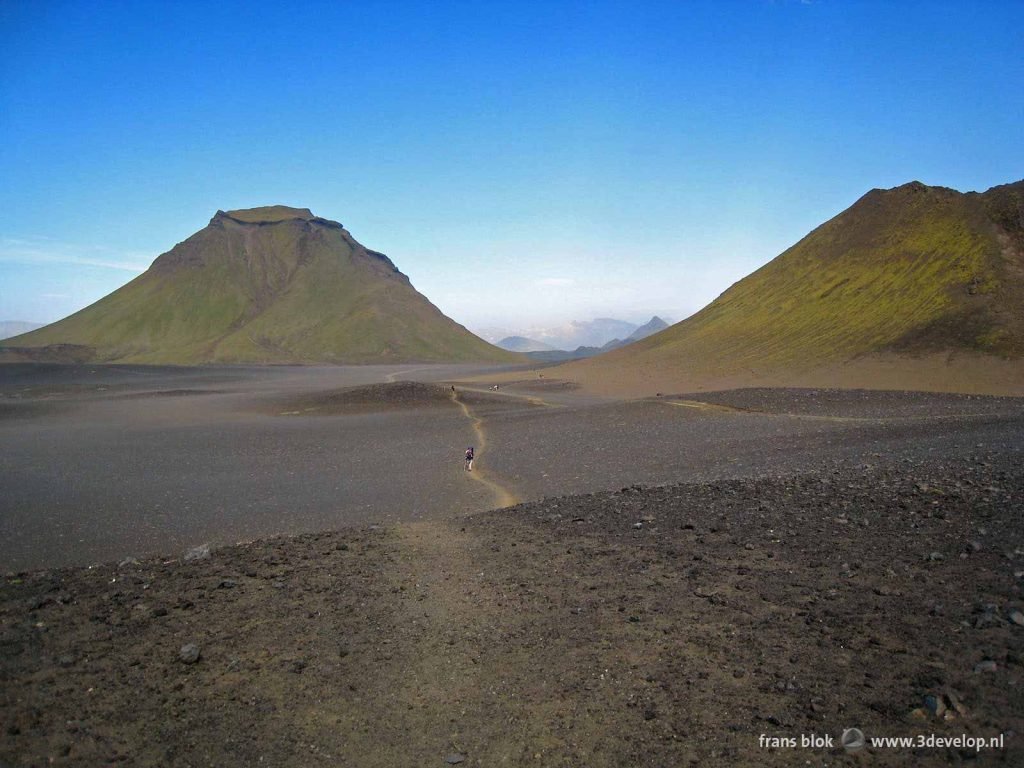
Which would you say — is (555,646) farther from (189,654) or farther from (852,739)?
(189,654)

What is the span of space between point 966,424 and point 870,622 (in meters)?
13.1

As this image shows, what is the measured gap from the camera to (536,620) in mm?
5457

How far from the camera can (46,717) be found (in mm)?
4070

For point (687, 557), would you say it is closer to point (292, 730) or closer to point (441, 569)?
point (441, 569)

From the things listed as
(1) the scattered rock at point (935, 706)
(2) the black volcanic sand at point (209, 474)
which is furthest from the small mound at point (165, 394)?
(1) the scattered rock at point (935, 706)

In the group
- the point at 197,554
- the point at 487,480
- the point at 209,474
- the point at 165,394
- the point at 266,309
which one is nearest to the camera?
the point at 197,554

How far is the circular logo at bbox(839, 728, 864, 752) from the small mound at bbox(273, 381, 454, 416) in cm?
2453

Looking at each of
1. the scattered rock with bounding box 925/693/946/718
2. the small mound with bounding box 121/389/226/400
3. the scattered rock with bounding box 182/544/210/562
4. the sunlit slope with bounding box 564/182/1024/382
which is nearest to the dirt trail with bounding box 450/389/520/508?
the scattered rock with bounding box 182/544/210/562

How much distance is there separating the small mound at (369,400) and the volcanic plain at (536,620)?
14.9 meters

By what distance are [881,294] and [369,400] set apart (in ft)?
95.1

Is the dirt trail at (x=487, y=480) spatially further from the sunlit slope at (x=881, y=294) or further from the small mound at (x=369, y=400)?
the sunlit slope at (x=881, y=294)

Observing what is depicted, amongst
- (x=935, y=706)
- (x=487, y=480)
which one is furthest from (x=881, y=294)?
(x=935, y=706)

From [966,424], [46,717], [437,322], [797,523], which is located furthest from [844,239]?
[437,322]

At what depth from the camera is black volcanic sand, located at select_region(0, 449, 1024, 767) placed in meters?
3.74
